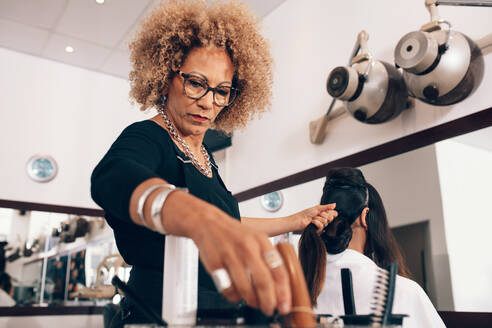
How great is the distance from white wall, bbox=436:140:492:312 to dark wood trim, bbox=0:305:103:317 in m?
2.92

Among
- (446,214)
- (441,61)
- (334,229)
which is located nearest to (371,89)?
(441,61)

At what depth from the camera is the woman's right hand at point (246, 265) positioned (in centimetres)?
40

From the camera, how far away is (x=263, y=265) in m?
0.40

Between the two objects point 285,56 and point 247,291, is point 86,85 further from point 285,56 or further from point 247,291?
point 247,291

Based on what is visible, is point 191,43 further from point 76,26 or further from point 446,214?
point 76,26

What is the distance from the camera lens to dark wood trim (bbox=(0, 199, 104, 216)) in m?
3.57

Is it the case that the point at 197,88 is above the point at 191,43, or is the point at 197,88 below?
below

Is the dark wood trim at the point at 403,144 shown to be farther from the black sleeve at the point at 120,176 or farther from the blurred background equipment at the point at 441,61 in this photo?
the black sleeve at the point at 120,176

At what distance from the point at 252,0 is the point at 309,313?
10.9ft

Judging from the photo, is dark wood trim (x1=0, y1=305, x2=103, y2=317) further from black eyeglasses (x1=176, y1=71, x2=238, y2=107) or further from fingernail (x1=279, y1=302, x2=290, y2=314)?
fingernail (x1=279, y1=302, x2=290, y2=314)

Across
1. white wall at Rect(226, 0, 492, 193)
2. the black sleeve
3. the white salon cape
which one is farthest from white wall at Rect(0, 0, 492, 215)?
the black sleeve

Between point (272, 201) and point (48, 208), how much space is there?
1974 millimetres

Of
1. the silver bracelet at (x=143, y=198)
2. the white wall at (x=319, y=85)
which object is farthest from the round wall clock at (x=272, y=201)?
the silver bracelet at (x=143, y=198)

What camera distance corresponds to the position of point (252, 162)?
11.4 ft
